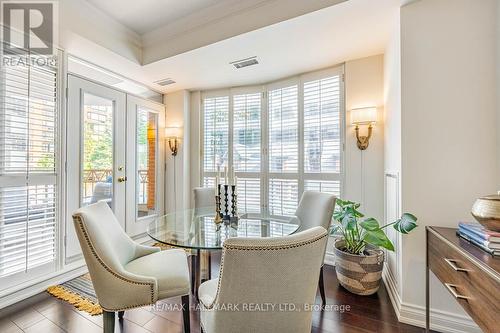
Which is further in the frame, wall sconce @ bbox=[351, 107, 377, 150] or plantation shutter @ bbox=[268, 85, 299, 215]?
plantation shutter @ bbox=[268, 85, 299, 215]

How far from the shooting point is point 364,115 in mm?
2580

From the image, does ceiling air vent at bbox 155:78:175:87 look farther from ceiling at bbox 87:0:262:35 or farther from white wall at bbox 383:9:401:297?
white wall at bbox 383:9:401:297

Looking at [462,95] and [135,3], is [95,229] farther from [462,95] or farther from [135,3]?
[462,95]

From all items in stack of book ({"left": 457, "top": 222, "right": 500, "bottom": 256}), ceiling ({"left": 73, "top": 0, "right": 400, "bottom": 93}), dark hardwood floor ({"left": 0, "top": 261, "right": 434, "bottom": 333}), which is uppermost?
ceiling ({"left": 73, "top": 0, "right": 400, "bottom": 93})

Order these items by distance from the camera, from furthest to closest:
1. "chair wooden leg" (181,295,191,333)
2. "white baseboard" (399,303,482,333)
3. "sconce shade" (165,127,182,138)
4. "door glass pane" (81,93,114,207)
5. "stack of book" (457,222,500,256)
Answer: "sconce shade" (165,127,182,138) < "door glass pane" (81,93,114,207) < "white baseboard" (399,303,482,333) < "chair wooden leg" (181,295,191,333) < "stack of book" (457,222,500,256)

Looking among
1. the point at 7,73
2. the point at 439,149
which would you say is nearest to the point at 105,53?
the point at 7,73

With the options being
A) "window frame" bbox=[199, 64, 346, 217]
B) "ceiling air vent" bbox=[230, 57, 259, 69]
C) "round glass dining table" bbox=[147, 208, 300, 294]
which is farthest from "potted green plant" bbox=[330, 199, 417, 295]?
"ceiling air vent" bbox=[230, 57, 259, 69]

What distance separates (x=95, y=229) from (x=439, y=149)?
2.42 m

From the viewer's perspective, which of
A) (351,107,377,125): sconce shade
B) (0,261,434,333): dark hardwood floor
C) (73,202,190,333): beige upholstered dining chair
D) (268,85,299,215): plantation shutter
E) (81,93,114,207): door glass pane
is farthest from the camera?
(268,85,299,215): plantation shutter

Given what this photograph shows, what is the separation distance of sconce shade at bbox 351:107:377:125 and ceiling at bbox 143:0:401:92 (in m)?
0.65

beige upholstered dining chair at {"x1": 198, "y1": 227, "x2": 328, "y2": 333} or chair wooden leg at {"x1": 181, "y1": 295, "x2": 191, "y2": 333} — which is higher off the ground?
beige upholstered dining chair at {"x1": 198, "y1": 227, "x2": 328, "y2": 333}

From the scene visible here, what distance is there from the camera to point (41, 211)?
7.49 ft

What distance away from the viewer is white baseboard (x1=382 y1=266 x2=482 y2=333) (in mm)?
1625

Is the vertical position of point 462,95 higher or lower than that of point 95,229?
higher
